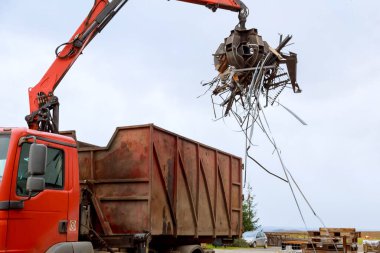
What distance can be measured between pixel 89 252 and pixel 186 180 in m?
2.64

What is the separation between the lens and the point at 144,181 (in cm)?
782

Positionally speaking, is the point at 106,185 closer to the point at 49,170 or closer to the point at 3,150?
the point at 49,170

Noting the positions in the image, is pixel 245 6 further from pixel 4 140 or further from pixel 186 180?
pixel 4 140

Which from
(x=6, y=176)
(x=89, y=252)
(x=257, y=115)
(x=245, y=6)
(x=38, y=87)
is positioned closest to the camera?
(x=6, y=176)

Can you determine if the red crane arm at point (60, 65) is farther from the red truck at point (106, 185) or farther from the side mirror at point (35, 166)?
the side mirror at point (35, 166)

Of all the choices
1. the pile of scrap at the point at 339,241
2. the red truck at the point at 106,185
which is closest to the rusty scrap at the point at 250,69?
the red truck at the point at 106,185

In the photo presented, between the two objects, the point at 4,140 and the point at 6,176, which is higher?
the point at 4,140

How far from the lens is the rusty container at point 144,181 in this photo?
25.8 ft

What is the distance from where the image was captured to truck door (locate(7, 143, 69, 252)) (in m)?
5.84

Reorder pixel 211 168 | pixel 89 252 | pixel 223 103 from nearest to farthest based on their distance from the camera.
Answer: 1. pixel 89 252
2. pixel 223 103
3. pixel 211 168

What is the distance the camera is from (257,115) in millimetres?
7805

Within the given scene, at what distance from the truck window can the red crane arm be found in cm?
201

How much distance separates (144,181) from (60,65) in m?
3.19

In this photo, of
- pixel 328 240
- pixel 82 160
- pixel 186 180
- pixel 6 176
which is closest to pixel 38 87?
pixel 82 160
